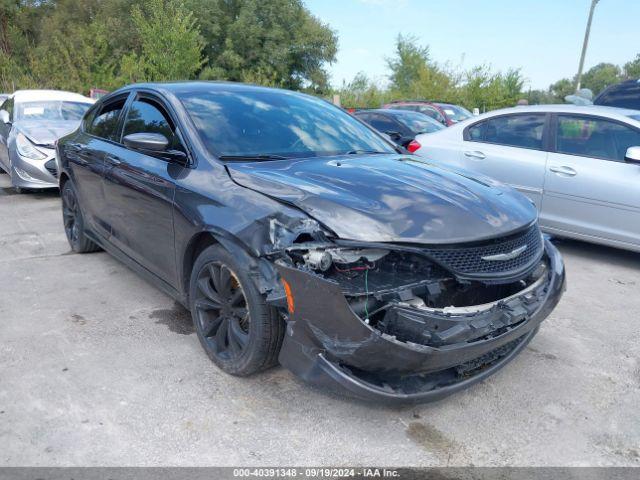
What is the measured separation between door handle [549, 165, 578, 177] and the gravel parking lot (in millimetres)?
1823

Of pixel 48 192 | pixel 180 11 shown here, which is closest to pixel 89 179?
pixel 48 192

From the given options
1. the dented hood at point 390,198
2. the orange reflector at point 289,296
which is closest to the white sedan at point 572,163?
the dented hood at point 390,198

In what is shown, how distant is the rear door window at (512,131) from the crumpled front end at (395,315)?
3628mm

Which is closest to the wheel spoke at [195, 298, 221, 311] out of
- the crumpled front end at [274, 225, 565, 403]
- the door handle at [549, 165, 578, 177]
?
the crumpled front end at [274, 225, 565, 403]

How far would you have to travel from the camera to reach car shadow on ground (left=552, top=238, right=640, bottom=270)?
17.7 feet

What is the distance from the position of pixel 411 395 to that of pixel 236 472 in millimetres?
826

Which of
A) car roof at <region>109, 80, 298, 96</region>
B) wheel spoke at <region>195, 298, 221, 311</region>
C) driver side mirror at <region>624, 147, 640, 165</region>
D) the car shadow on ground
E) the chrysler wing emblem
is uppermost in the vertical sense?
car roof at <region>109, 80, 298, 96</region>

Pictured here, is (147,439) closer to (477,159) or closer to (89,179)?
(89,179)

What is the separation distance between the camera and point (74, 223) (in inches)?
206

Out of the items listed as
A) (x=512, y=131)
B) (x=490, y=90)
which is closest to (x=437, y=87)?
(x=490, y=90)

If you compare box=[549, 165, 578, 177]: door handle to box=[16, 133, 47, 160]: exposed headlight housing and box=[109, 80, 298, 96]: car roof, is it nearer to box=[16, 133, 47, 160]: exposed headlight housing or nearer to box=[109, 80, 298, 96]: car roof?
box=[109, 80, 298, 96]: car roof

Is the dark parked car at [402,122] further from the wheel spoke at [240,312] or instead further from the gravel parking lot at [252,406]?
the wheel spoke at [240,312]

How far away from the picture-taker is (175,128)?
3371mm

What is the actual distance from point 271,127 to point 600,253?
160 inches
